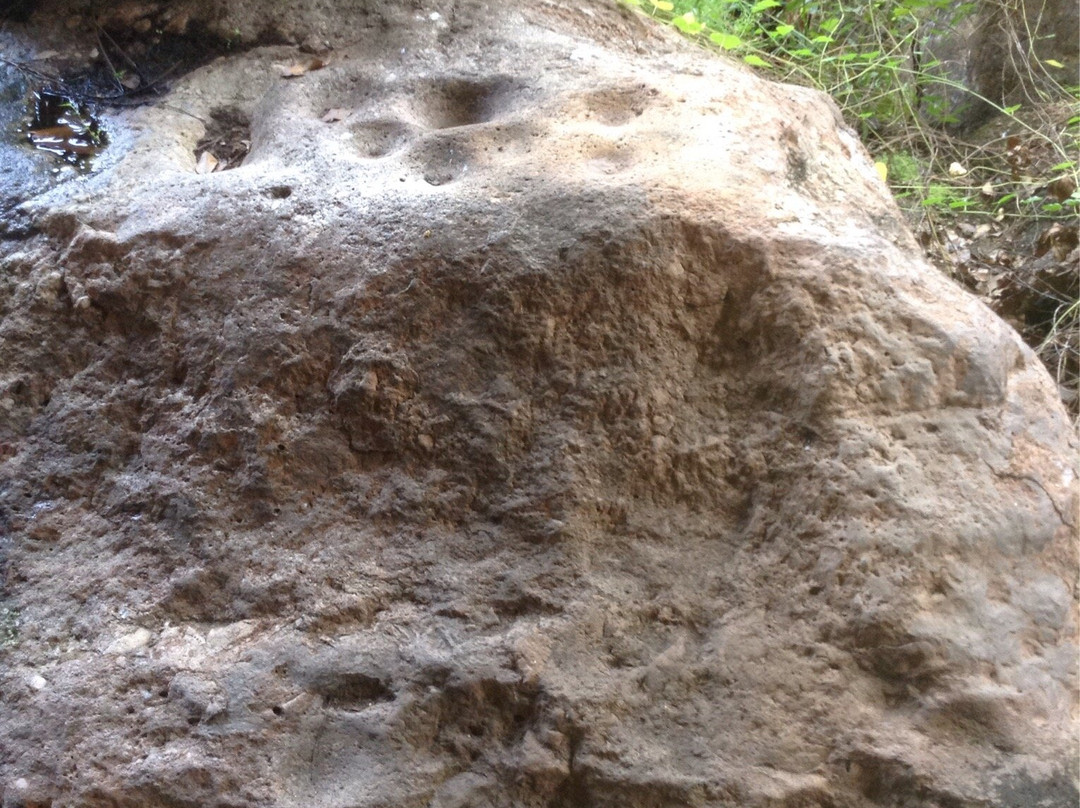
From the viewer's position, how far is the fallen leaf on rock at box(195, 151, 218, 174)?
2.05 meters

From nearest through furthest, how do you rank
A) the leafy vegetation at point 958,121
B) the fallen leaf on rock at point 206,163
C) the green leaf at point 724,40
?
1. the fallen leaf on rock at point 206,163
2. the green leaf at point 724,40
3. the leafy vegetation at point 958,121

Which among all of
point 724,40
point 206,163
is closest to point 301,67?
point 206,163

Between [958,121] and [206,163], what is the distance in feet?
9.37

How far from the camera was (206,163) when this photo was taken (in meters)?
2.08

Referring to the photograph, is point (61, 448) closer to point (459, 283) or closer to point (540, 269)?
point (459, 283)

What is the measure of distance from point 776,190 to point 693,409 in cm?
45

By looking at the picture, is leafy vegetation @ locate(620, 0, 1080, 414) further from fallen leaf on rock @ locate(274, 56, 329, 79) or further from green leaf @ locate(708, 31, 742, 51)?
fallen leaf on rock @ locate(274, 56, 329, 79)

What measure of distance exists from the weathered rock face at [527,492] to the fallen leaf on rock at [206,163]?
6.5 inches

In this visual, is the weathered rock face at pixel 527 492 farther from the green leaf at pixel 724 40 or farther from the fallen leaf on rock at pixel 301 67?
the green leaf at pixel 724 40

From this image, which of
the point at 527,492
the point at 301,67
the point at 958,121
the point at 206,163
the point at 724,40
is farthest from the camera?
the point at 958,121

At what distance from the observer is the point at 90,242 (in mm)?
1807

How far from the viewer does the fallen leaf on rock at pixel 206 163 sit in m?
2.05

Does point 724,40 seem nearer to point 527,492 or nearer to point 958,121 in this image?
point 958,121

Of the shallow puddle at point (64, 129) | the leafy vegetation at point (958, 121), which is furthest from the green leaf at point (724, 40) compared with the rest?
the shallow puddle at point (64, 129)
